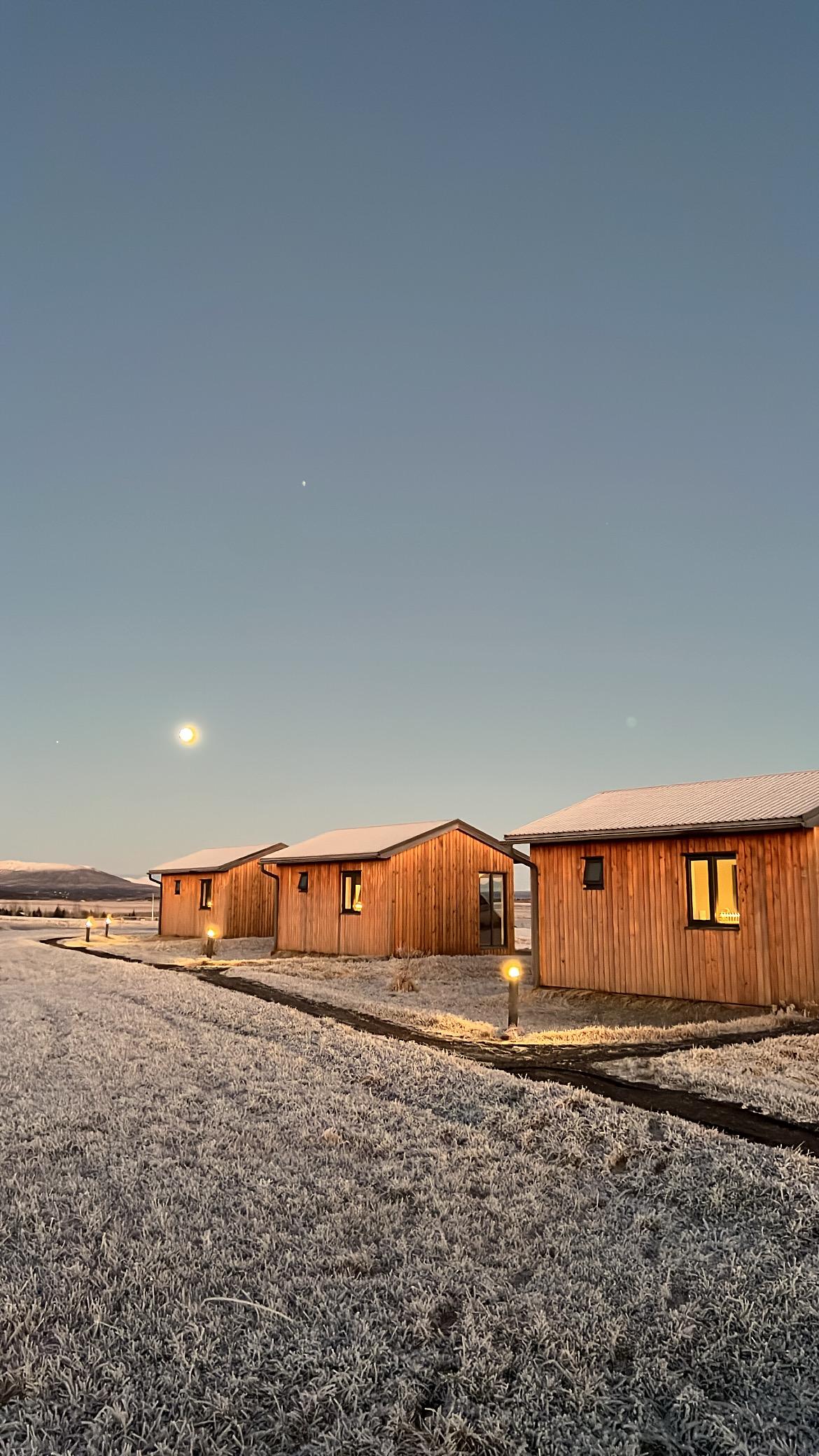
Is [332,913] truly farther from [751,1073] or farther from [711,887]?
[751,1073]

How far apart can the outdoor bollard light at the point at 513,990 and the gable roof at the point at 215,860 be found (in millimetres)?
22192

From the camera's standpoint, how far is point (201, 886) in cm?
3569

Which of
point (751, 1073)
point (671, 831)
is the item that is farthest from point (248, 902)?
point (751, 1073)

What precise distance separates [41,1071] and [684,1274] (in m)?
7.59

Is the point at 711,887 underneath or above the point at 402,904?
above

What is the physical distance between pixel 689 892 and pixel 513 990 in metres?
5.10

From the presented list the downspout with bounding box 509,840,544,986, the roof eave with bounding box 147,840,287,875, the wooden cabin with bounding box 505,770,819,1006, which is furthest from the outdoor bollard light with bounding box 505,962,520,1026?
the roof eave with bounding box 147,840,287,875

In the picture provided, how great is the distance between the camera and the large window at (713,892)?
50.4 feet

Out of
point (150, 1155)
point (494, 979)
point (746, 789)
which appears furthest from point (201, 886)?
point (150, 1155)

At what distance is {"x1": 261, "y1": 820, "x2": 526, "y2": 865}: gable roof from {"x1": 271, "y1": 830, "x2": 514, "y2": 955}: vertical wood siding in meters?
0.28

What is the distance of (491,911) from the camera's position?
27.9m

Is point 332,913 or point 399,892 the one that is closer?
point 399,892

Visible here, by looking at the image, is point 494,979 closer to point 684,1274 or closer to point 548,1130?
point 548,1130

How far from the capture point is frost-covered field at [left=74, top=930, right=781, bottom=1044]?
12.5 metres
